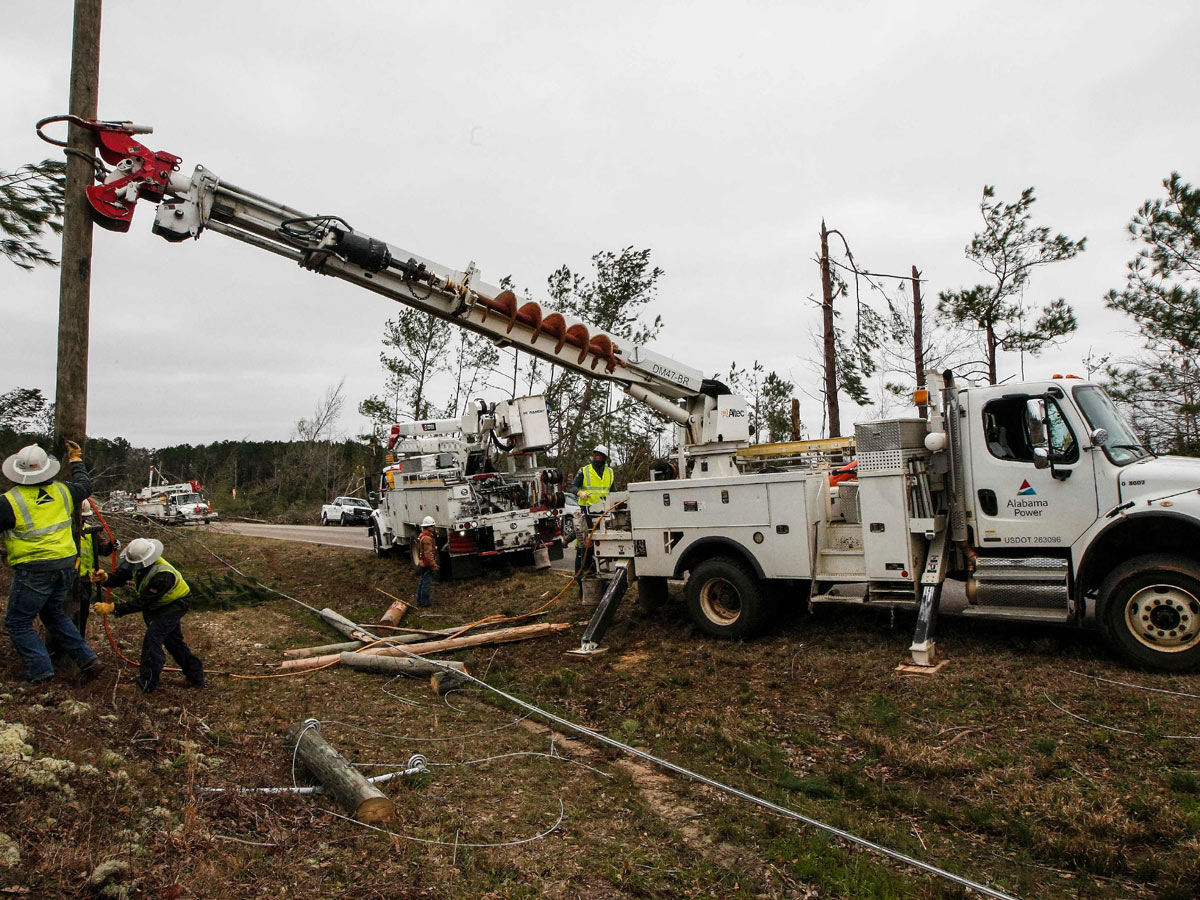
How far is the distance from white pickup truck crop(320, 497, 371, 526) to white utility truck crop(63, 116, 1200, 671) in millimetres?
26648

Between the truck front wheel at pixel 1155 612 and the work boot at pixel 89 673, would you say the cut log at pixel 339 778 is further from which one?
the truck front wheel at pixel 1155 612

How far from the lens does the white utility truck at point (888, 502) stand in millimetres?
6578

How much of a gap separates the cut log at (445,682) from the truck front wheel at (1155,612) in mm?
5564

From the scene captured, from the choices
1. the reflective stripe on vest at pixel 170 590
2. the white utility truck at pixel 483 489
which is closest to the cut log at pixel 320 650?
the reflective stripe on vest at pixel 170 590

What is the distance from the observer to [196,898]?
11.4 ft

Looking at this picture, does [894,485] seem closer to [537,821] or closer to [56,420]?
[537,821]

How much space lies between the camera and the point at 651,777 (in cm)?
540

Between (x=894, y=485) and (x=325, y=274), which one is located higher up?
(x=325, y=274)

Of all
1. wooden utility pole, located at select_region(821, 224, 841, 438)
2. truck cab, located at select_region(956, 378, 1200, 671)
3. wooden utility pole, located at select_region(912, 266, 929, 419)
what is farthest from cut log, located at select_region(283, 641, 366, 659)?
wooden utility pole, located at select_region(912, 266, 929, 419)

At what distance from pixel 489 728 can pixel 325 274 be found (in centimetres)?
508

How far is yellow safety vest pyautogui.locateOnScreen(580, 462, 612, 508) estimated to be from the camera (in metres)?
11.5

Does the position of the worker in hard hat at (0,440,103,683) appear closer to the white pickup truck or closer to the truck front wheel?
the truck front wheel

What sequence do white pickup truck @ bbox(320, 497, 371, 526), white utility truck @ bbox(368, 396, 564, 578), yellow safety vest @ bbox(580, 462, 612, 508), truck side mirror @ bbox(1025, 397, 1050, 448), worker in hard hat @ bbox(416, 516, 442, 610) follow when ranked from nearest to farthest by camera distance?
truck side mirror @ bbox(1025, 397, 1050, 448) < yellow safety vest @ bbox(580, 462, 612, 508) < worker in hard hat @ bbox(416, 516, 442, 610) < white utility truck @ bbox(368, 396, 564, 578) < white pickup truck @ bbox(320, 497, 371, 526)

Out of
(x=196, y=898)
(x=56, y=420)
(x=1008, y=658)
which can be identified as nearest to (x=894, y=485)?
(x=1008, y=658)
